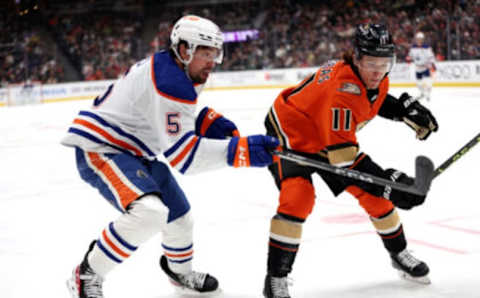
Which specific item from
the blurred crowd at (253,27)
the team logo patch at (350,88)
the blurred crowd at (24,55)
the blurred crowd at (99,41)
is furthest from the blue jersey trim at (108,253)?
the blurred crowd at (99,41)

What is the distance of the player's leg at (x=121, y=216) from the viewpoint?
2363mm

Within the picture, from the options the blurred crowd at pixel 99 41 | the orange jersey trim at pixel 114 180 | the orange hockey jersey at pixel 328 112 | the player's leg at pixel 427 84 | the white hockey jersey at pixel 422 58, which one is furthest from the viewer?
the blurred crowd at pixel 99 41

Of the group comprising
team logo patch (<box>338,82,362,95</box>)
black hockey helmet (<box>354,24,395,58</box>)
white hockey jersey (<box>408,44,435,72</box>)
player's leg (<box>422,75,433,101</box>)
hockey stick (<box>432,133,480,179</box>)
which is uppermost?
black hockey helmet (<box>354,24,395,58</box>)

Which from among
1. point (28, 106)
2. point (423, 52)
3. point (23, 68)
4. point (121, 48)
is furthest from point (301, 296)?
point (121, 48)

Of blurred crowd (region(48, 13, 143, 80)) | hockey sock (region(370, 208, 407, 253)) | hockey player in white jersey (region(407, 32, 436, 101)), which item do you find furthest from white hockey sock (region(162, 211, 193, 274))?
blurred crowd (region(48, 13, 143, 80))

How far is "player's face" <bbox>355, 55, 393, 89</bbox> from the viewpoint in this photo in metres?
2.52

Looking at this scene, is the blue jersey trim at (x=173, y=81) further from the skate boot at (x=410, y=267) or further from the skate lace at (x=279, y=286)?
the skate boot at (x=410, y=267)

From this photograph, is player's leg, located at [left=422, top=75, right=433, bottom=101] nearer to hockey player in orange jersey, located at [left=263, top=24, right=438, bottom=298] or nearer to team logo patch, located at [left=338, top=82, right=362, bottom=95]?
hockey player in orange jersey, located at [left=263, top=24, right=438, bottom=298]

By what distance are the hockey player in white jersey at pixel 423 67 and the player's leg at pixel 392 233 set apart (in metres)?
9.19

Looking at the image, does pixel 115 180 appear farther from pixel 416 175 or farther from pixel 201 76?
pixel 416 175

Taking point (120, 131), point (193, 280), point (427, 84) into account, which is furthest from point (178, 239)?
point (427, 84)

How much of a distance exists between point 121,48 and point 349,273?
2012cm

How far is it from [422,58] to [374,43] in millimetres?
10143

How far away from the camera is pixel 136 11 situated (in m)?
25.1
